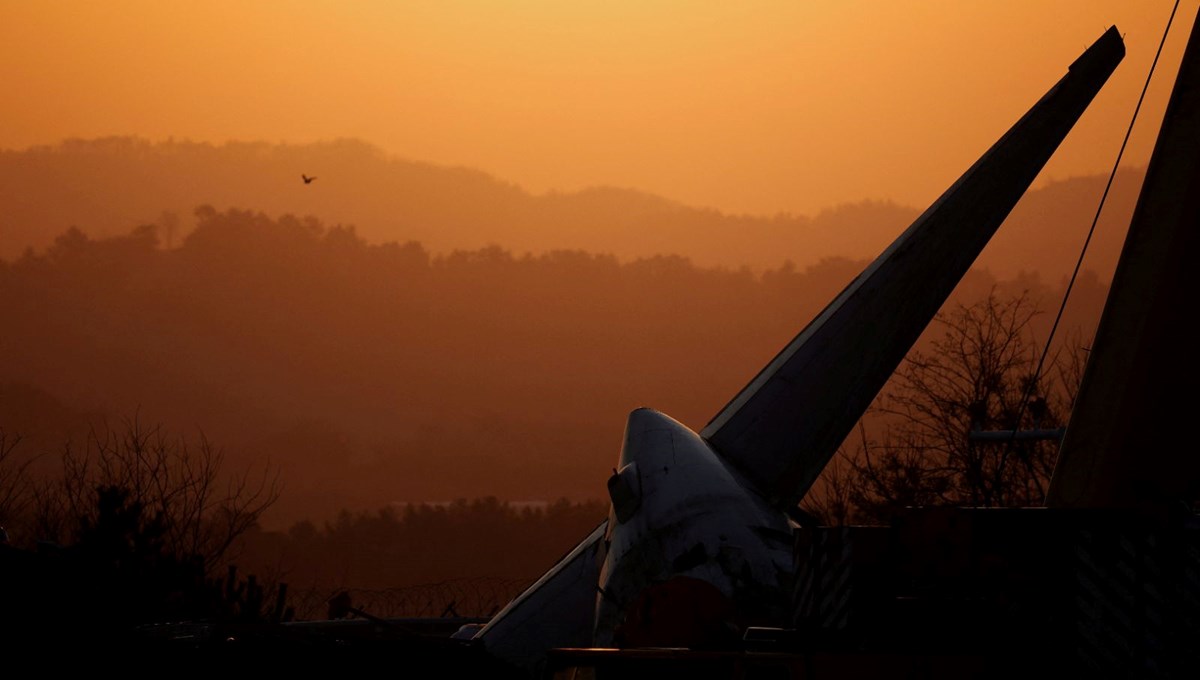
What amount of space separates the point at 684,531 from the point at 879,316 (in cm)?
746

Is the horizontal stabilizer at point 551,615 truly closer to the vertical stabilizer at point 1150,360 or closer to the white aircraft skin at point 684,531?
the white aircraft skin at point 684,531

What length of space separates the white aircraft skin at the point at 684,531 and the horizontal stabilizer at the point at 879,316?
2485 mm

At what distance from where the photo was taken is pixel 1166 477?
20.8 m

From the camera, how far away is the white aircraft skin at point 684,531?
19766 mm

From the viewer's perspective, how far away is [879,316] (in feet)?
86.2

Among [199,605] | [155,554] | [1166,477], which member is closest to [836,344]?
[1166,477]

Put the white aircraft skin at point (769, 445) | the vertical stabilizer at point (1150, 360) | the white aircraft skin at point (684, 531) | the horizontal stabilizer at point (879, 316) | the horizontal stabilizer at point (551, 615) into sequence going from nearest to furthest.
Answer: the white aircraft skin at point (684, 531), the white aircraft skin at point (769, 445), the vertical stabilizer at point (1150, 360), the horizontal stabilizer at point (551, 615), the horizontal stabilizer at point (879, 316)

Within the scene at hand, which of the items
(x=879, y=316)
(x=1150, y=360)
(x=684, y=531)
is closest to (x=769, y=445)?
(x=879, y=316)

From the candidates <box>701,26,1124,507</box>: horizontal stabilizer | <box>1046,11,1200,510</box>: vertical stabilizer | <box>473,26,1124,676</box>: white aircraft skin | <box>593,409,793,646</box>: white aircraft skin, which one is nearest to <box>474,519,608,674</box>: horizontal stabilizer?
<box>473,26,1124,676</box>: white aircraft skin

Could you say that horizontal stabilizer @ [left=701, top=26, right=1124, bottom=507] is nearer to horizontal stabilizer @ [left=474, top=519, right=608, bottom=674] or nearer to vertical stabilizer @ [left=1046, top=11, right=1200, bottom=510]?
horizontal stabilizer @ [left=474, top=519, right=608, bottom=674]

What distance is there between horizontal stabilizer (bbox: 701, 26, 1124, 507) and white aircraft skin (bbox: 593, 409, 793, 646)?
2.48 meters

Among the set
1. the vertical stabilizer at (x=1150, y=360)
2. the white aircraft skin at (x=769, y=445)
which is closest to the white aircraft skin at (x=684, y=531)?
the white aircraft skin at (x=769, y=445)

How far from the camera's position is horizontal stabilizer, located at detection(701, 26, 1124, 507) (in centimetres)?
2550

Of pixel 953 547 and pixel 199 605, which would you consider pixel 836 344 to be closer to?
pixel 953 547
